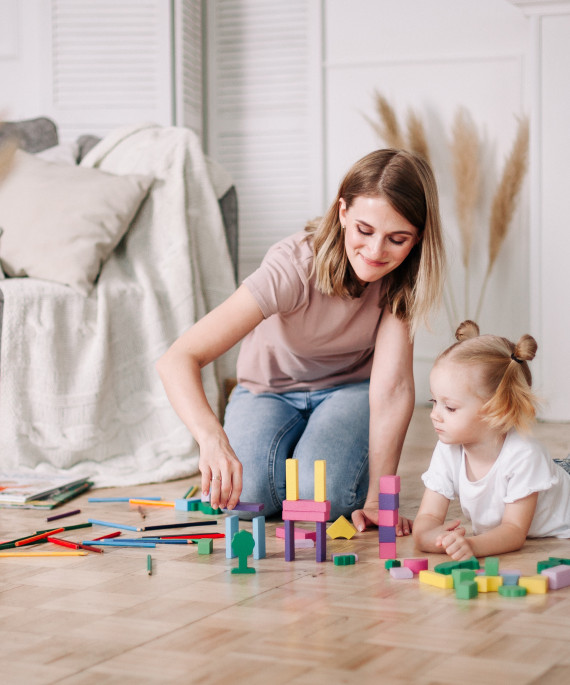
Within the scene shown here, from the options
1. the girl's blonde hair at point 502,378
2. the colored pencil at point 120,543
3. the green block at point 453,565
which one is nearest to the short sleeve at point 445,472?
the girl's blonde hair at point 502,378

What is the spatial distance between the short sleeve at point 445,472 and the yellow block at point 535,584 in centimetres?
30

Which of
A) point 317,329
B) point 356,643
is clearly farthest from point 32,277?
point 356,643

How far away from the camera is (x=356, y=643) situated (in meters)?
0.98

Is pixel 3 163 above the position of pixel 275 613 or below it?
above

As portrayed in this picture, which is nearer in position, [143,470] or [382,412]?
[382,412]

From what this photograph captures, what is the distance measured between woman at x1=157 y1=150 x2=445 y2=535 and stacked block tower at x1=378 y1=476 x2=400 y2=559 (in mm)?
178

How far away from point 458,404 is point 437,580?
310mm

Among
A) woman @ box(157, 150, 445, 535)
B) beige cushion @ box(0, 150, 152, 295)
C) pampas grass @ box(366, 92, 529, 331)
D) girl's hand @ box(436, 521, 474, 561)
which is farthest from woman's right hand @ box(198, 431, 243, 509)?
pampas grass @ box(366, 92, 529, 331)

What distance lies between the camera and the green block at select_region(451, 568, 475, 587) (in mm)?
1182

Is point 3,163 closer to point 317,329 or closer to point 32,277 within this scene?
point 32,277

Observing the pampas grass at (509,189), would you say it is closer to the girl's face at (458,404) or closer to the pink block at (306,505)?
the girl's face at (458,404)

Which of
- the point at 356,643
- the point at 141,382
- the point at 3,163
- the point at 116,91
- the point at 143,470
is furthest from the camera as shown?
the point at 116,91

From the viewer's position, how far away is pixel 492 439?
144 centimetres

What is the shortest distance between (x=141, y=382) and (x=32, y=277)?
392 mm
